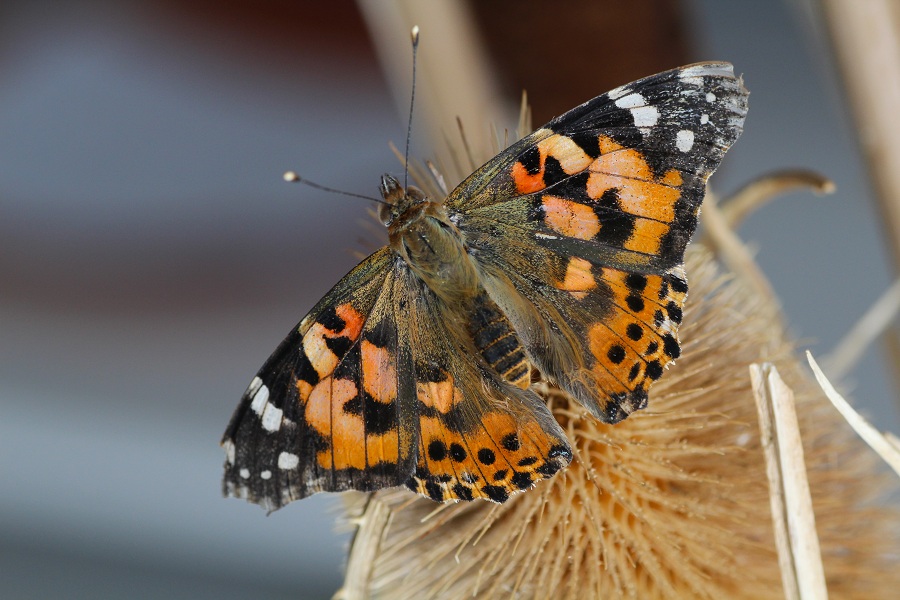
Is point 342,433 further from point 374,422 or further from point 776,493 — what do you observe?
point 776,493

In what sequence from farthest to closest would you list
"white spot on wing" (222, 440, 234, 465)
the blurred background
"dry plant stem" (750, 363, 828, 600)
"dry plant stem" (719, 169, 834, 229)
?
the blurred background → "dry plant stem" (719, 169, 834, 229) → "white spot on wing" (222, 440, 234, 465) → "dry plant stem" (750, 363, 828, 600)

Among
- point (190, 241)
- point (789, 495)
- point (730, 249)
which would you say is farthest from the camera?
point (190, 241)

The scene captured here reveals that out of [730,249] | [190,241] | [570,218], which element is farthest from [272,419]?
[190,241]

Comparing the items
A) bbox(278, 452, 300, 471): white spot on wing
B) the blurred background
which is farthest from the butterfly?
the blurred background

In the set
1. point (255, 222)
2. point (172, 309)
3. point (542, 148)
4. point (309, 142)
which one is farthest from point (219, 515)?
point (542, 148)

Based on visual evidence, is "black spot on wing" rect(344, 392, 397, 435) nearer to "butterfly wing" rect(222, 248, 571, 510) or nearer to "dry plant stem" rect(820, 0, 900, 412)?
"butterfly wing" rect(222, 248, 571, 510)

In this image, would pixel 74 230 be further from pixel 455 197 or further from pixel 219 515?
pixel 455 197

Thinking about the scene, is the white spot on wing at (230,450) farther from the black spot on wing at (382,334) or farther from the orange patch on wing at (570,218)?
the orange patch on wing at (570,218)

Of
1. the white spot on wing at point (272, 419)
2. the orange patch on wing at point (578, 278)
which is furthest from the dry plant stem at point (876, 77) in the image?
the white spot on wing at point (272, 419)

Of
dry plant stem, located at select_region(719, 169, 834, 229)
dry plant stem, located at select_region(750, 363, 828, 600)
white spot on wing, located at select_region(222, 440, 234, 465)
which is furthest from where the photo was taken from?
dry plant stem, located at select_region(719, 169, 834, 229)
